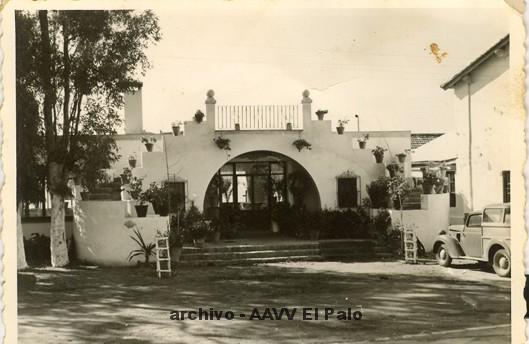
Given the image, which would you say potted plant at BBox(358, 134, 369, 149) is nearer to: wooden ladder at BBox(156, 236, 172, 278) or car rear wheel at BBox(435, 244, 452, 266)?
car rear wheel at BBox(435, 244, 452, 266)

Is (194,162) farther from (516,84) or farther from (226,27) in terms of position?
(516,84)

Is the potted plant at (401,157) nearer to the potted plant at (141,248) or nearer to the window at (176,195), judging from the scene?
the window at (176,195)

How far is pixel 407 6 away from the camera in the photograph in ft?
21.0

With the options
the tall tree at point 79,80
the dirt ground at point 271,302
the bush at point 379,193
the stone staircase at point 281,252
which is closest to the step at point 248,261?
the stone staircase at point 281,252

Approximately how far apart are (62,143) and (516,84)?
29.2 ft

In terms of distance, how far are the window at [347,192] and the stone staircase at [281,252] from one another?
174 cm

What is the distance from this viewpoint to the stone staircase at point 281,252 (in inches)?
478

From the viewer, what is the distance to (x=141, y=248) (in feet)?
38.6

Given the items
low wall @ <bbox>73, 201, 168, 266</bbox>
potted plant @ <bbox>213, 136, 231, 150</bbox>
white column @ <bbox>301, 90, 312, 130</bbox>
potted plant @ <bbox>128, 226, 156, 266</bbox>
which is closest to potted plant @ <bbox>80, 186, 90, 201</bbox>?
low wall @ <bbox>73, 201, 168, 266</bbox>

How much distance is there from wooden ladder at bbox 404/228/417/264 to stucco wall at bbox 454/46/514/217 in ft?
4.80

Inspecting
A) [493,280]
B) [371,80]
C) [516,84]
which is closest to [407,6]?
[516,84]

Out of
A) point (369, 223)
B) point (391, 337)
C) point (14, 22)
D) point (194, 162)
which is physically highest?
point (14, 22)

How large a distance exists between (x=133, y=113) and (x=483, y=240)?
28.0 feet

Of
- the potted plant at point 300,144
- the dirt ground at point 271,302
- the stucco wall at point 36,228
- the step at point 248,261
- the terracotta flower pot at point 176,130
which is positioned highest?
the terracotta flower pot at point 176,130
